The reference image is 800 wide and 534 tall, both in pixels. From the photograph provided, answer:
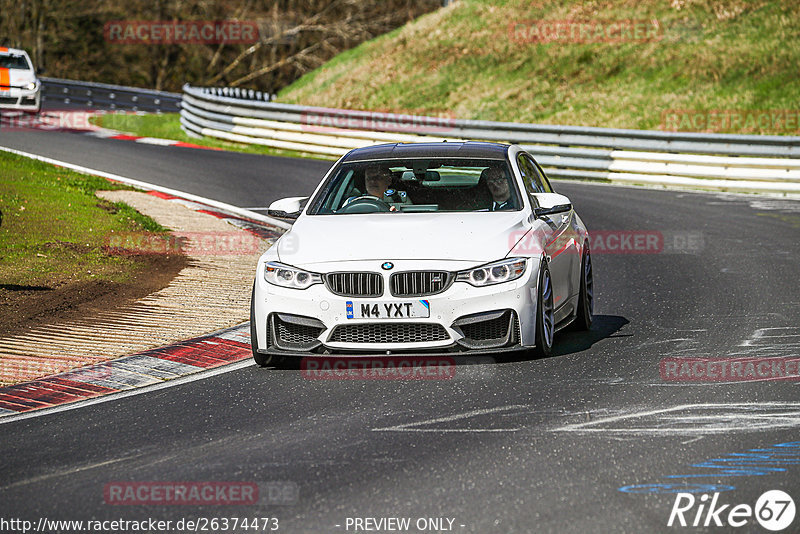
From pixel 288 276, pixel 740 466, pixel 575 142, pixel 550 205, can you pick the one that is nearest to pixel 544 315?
pixel 550 205

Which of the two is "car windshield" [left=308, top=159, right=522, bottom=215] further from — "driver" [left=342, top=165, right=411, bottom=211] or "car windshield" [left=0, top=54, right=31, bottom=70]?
"car windshield" [left=0, top=54, right=31, bottom=70]

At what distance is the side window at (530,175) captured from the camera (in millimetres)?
Answer: 9945

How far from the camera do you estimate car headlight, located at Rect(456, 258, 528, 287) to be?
8328 mm

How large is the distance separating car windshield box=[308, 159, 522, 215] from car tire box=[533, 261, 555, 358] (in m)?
0.84

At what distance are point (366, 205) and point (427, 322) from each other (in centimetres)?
155

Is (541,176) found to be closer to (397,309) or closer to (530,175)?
(530,175)

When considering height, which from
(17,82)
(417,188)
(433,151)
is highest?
(433,151)

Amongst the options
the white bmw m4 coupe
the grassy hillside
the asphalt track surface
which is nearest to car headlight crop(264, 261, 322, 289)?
the white bmw m4 coupe

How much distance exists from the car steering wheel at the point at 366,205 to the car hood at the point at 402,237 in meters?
0.19

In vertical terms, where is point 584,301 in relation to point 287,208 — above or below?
below

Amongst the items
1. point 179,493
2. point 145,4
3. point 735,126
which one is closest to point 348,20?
point 145,4

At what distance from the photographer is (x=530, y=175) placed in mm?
10289

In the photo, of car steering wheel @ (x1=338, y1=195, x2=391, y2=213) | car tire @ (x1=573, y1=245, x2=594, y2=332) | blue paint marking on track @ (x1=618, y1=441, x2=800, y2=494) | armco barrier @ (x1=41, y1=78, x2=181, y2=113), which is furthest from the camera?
armco barrier @ (x1=41, y1=78, x2=181, y2=113)

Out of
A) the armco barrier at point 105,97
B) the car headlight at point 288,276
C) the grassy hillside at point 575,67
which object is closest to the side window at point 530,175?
the car headlight at point 288,276
